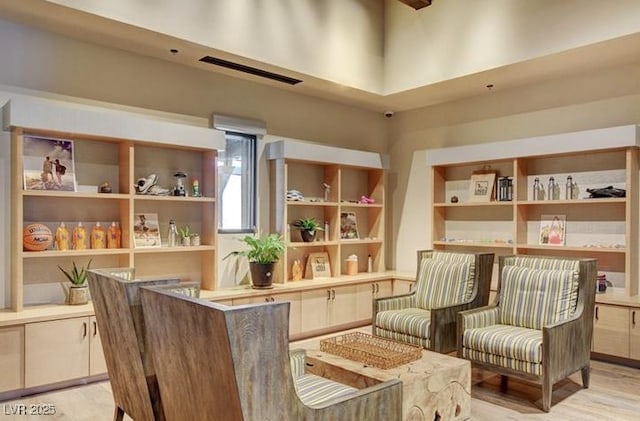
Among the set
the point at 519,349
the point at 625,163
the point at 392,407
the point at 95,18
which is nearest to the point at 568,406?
the point at 519,349

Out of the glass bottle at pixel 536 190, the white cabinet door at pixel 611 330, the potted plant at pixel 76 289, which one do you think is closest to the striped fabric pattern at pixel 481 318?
the white cabinet door at pixel 611 330

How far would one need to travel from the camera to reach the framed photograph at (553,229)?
5.47 m

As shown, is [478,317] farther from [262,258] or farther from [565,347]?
[262,258]

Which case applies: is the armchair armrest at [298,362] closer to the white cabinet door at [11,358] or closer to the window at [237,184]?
the white cabinet door at [11,358]

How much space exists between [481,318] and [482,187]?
7.62 ft

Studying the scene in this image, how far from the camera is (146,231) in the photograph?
4.85 metres

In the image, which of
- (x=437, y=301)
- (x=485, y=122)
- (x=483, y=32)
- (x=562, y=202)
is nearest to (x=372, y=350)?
(x=437, y=301)

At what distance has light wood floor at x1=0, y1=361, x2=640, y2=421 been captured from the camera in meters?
3.50

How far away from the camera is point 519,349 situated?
3.71 meters

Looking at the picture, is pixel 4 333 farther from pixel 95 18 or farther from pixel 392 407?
A: pixel 392 407

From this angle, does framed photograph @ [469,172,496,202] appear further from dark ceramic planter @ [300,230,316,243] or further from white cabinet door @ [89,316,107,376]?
white cabinet door @ [89,316,107,376]

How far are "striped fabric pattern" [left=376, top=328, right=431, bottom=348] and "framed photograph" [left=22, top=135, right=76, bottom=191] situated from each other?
10.4 feet

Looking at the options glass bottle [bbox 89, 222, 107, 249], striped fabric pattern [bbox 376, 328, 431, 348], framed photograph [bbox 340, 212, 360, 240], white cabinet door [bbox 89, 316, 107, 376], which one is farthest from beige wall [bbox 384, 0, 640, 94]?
white cabinet door [bbox 89, 316, 107, 376]

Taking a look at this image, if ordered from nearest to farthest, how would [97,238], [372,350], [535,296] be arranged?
[372,350]
[535,296]
[97,238]
